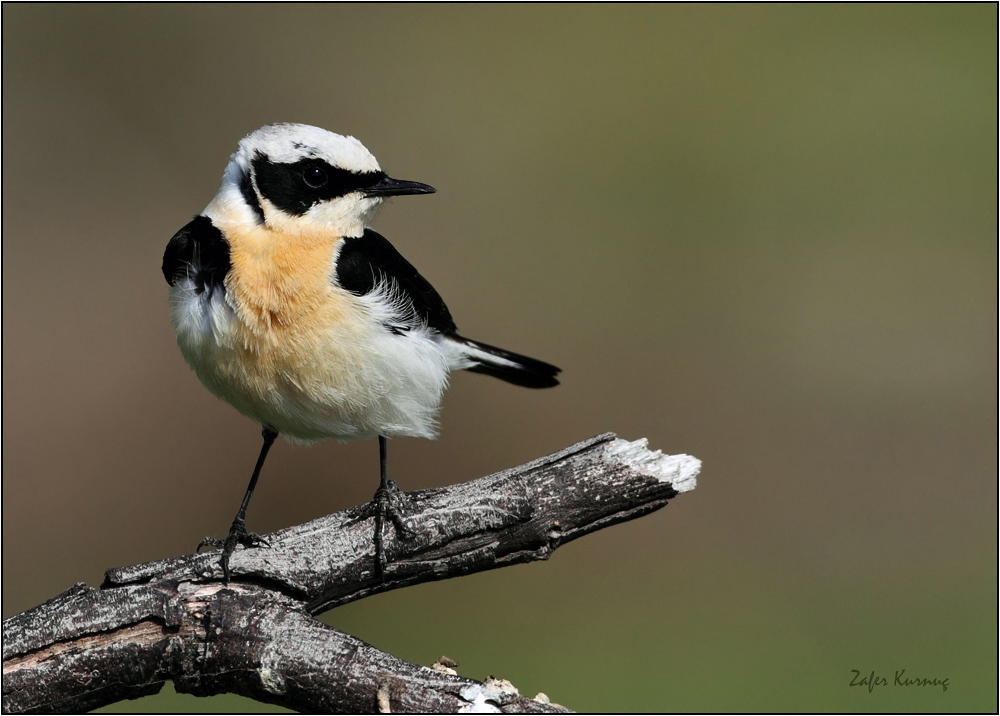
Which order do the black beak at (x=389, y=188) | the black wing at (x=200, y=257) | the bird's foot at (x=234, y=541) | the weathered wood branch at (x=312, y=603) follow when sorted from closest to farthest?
the weathered wood branch at (x=312, y=603) → the bird's foot at (x=234, y=541) → the black wing at (x=200, y=257) → the black beak at (x=389, y=188)

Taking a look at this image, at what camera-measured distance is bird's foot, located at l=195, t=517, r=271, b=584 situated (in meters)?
3.97

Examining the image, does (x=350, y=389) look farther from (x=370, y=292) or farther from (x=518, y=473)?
(x=518, y=473)

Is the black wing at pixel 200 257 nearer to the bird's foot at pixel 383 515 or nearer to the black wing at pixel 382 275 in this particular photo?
the black wing at pixel 382 275

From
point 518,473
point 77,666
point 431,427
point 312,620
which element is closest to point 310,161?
point 431,427

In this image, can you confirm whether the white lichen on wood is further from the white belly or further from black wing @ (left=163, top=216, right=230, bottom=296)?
black wing @ (left=163, top=216, right=230, bottom=296)

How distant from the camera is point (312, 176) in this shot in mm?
4406

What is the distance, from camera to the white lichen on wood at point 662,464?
13.2 feet

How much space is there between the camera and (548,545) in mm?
4145

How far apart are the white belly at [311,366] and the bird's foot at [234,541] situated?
21.0 inches

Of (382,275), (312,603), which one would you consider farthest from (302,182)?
(312,603)

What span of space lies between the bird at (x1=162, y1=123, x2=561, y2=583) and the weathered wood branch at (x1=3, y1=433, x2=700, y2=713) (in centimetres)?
14

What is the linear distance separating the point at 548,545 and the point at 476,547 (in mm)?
326

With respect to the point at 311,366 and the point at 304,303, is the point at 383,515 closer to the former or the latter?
the point at 311,366

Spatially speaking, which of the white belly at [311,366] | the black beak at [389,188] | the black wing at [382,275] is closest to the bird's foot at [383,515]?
the white belly at [311,366]
